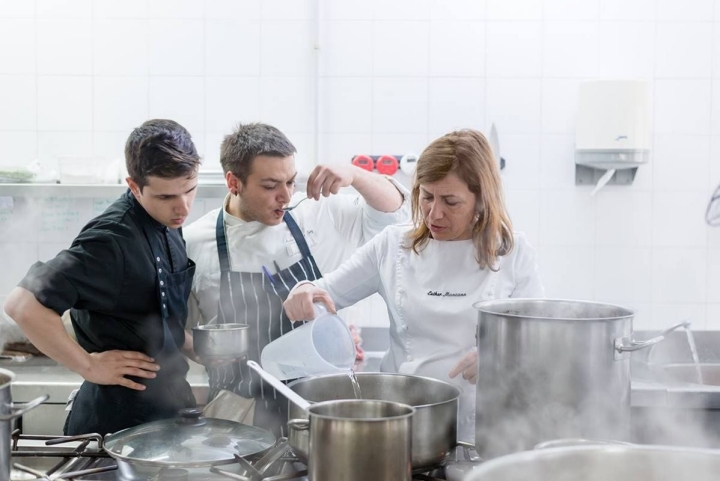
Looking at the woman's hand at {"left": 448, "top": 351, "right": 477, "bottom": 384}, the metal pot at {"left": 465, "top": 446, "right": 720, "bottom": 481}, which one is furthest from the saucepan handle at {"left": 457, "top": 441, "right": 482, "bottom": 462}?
the metal pot at {"left": 465, "top": 446, "right": 720, "bottom": 481}

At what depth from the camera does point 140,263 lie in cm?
169

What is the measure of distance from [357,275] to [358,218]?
0.39 meters

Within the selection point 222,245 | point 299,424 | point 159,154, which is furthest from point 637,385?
point 159,154

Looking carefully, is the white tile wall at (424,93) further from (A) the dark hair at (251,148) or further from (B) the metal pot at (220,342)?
(B) the metal pot at (220,342)

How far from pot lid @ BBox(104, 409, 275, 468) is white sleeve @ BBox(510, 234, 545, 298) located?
74cm

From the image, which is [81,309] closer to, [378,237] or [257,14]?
[378,237]

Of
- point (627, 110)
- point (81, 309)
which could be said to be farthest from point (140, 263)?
point (627, 110)

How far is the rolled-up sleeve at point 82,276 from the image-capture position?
5.23ft

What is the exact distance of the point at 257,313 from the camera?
6.50 ft

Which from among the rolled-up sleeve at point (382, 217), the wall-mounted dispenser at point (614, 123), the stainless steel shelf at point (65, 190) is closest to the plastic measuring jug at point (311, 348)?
the rolled-up sleeve at point (382, 217)

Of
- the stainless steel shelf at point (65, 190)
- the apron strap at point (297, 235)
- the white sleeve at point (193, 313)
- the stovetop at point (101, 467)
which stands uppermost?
the stainless steel shelf at point (65, 190)

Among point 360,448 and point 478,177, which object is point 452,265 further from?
point 360,448

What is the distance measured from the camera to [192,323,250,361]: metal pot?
1.53 metres

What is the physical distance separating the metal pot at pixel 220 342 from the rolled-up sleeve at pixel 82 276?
0.86 ft
